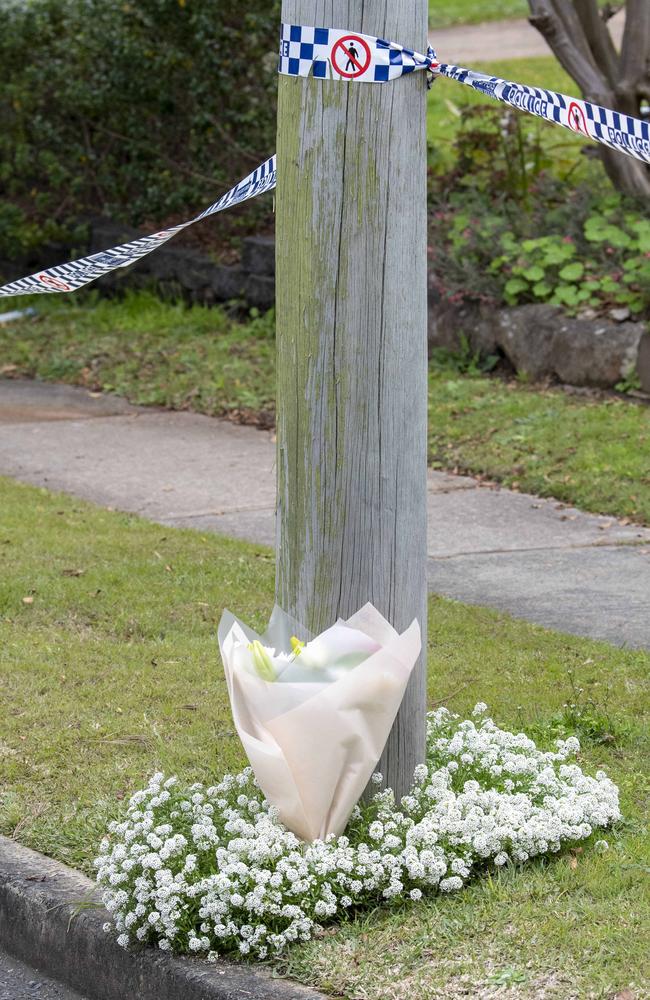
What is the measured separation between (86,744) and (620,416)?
4.70 meters

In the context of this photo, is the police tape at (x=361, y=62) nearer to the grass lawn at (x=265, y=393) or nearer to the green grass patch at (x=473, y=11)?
the grass lawn at (x=265, y=393)

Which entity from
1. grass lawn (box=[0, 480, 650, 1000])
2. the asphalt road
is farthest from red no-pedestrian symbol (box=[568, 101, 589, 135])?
the asphalt road

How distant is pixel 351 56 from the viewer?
313cm

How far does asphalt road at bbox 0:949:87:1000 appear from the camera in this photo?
3.23 m

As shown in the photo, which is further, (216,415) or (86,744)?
(216,415)

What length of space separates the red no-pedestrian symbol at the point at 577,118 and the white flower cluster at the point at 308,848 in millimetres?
1501

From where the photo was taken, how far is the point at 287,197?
130 inches

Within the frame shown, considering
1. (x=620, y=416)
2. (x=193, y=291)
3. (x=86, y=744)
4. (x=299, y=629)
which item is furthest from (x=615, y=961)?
(x=193, y=291)

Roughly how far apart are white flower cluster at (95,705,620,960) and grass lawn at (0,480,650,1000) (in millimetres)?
71

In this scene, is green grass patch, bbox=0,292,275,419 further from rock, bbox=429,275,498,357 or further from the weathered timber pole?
the weathered timber pole

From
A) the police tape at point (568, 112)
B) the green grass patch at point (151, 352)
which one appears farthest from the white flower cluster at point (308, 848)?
the green grass patch at point (151, 352)

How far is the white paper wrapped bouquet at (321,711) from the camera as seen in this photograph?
3.03 m

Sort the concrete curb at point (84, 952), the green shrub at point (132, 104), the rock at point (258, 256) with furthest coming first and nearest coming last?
1. the green shrub at point (132, 104)
2. the rock at point (258, 256)
3. the concrete curb at point (84, 952)

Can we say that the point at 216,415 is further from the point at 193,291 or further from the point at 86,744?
the point at 86,744
